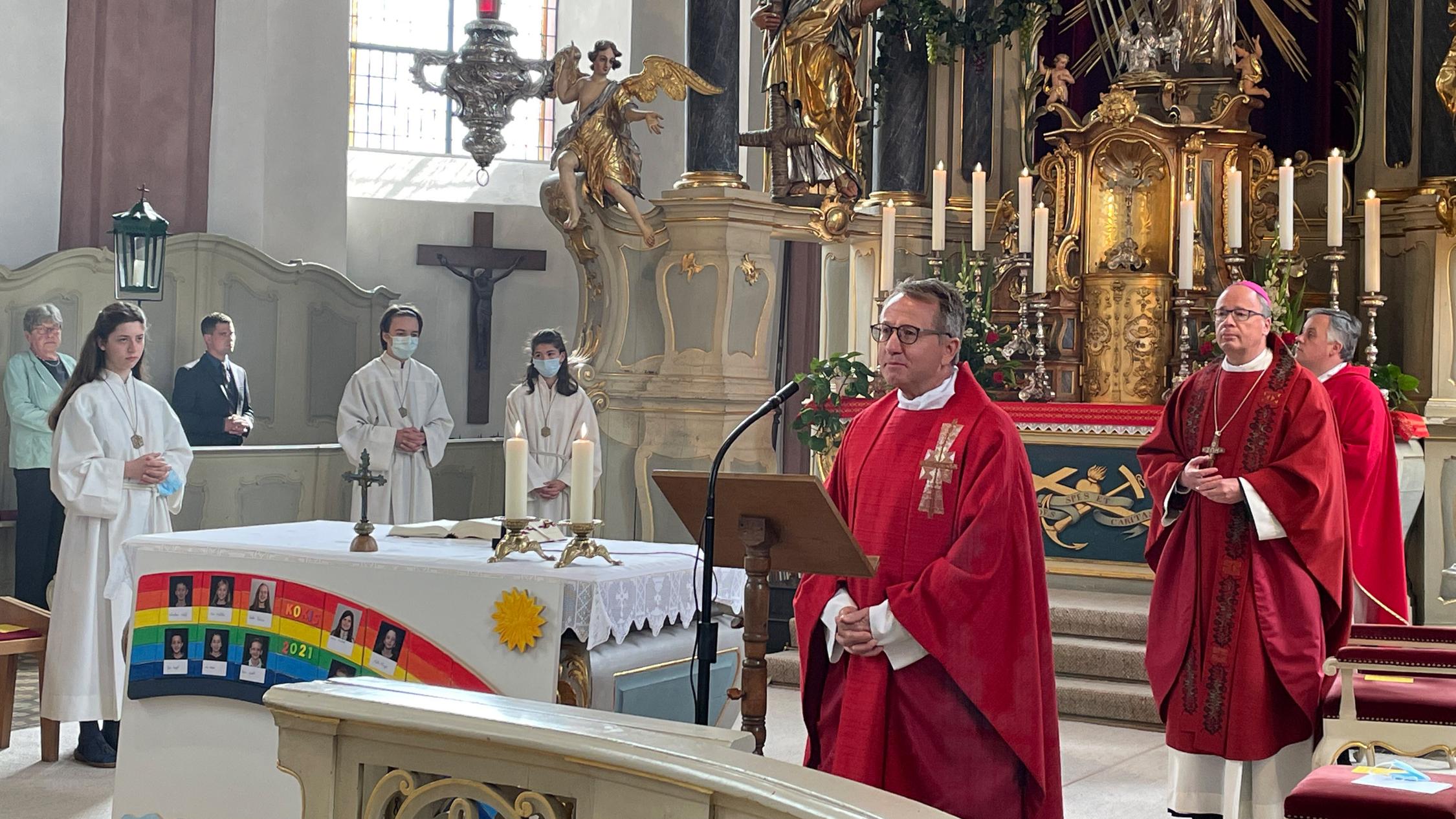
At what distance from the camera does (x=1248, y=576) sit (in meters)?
4.86

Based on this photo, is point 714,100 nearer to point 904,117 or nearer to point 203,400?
point 904,117

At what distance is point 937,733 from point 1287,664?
1.75m

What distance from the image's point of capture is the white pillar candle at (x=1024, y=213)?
736cm

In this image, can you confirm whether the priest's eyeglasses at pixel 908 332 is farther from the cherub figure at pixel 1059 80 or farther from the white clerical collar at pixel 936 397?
the cherub figure at pixel 1059 80

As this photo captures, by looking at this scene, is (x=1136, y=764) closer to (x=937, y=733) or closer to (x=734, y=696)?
(x=734, y=696)

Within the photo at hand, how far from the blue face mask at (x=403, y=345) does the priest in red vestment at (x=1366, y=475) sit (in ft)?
13.9

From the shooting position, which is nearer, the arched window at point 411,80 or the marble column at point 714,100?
the marble column at point 714,100

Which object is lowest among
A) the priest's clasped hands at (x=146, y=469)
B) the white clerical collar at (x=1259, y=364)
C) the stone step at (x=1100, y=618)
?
the stone step at (x=1100, y=618)

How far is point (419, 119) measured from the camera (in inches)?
549

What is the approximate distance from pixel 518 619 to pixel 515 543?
0.85ft

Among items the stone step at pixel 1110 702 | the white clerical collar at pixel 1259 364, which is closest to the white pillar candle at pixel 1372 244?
the stone step at pixel 1110 702

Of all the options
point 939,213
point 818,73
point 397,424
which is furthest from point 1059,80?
point 397,424

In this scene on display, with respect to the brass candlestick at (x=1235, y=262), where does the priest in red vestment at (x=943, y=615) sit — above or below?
below

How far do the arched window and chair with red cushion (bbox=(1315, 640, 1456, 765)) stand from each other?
10.5m
